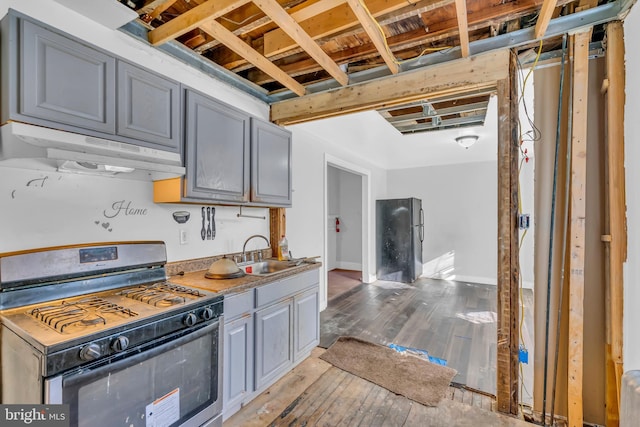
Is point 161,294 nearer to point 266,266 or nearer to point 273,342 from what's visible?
point 273,342

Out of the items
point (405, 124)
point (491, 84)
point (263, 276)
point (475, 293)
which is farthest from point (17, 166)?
point (475, 293)

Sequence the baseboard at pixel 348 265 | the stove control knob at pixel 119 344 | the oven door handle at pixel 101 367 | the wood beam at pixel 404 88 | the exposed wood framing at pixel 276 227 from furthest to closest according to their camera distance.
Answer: the baseboard at pixel 348 265
the exposed wood framing at pixel 276 227
the wood beam at pixel 404 88
the stove control knob at pixel 119 344
the oven door handle at pixel 101 367

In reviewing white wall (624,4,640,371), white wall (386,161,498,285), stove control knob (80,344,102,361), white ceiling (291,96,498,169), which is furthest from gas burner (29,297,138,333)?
white wall (386,161,498,285)

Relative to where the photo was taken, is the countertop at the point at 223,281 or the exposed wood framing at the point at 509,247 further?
the exposed wood framing at the point at 509,247

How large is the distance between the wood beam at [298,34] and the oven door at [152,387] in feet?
6.11

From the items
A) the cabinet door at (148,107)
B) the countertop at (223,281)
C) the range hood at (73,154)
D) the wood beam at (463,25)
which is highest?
the wood beam at (463,25)

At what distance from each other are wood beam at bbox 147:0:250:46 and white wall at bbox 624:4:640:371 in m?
2.08

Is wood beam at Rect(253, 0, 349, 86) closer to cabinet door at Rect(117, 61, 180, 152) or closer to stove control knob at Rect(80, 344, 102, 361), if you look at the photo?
cabinet door at Rect(117, 61, 180, 152)

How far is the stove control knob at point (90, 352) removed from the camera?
115cm

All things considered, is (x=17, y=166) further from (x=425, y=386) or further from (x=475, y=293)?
(x=475, y=293)

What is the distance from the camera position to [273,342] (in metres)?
2.26

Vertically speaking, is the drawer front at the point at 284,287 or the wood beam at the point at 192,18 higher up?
the wood beam at the point at 192,18

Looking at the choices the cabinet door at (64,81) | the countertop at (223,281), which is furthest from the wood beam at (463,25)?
the countertop at (223,281)

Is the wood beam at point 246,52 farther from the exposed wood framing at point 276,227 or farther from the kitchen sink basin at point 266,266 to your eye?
the kitchen sink basin at point 266,266
